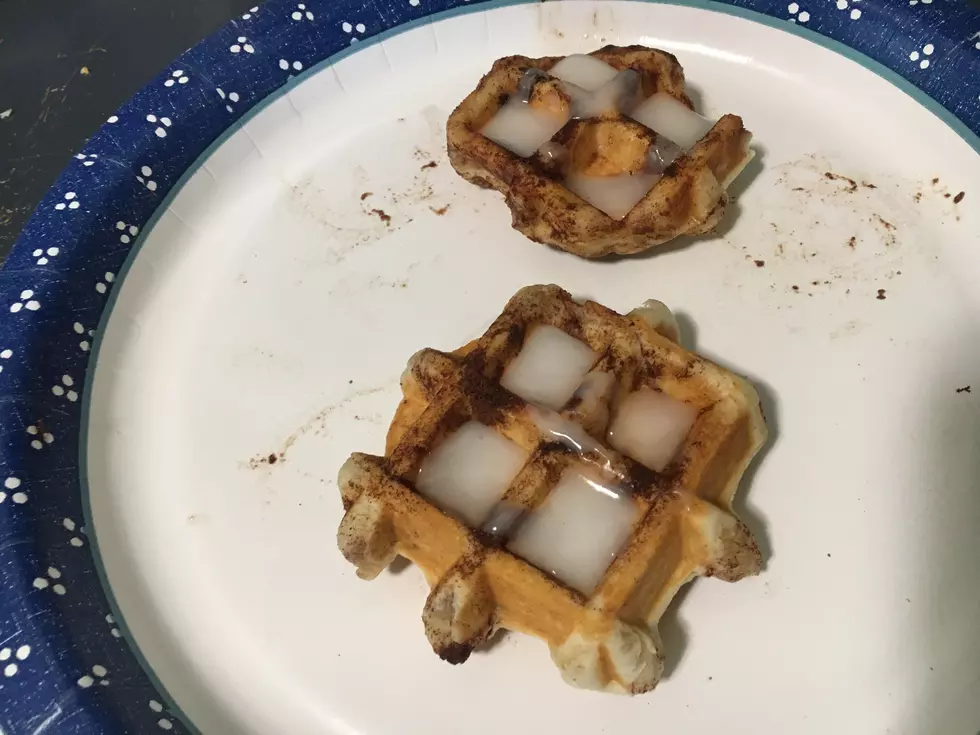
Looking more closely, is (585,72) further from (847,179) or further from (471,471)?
(471,471)

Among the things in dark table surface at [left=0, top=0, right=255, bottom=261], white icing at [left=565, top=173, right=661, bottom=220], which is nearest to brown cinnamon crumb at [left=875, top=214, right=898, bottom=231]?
white icing at [left=565, top=173, right=661, bottom=220]

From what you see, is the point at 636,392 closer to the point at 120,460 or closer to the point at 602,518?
the point at 602,518

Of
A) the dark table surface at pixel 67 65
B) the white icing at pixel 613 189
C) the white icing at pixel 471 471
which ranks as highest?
the white icing at pixel 613 189

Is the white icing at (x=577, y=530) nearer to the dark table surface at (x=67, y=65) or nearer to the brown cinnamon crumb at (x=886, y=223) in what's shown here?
the brown cinnamon crumb at (x=886, y=223)

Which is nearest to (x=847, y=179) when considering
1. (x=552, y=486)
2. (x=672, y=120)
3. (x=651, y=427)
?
(x=672, y=120)

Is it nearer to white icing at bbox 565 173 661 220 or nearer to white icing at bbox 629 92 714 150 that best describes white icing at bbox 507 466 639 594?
white icing at bbox 565 173 661 220

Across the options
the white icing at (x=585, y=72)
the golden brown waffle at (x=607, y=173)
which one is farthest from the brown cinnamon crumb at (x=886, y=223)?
the white icing at (x=585, y=72)
